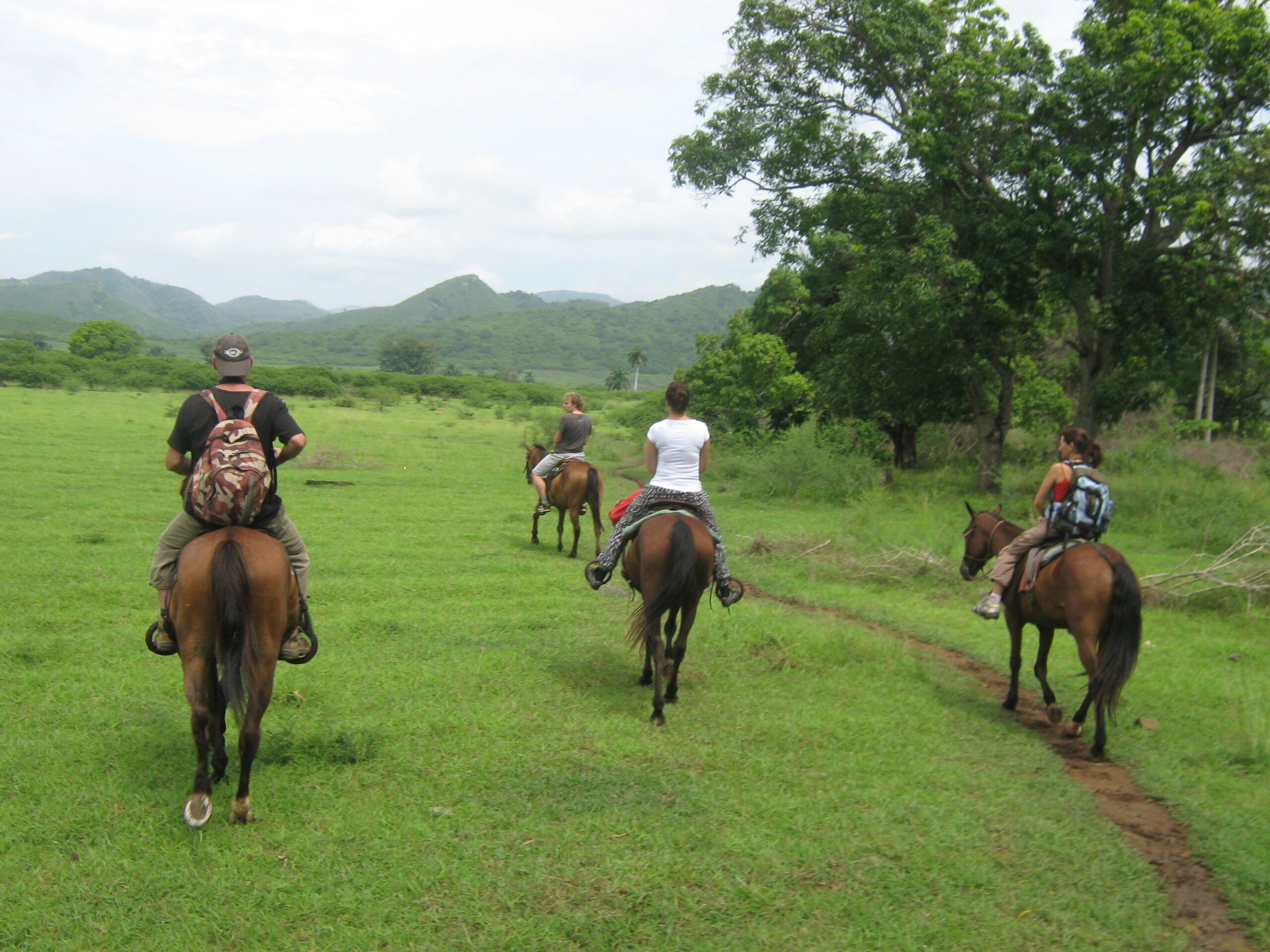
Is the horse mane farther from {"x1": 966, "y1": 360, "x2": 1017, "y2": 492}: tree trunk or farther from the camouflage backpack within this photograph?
{"x1": 966, "y1": 360, "x2": 1017, "y2": 492}: tree trunk

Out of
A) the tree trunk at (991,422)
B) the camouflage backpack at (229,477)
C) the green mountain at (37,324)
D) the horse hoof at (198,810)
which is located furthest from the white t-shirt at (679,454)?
the green mountain at (37,324)

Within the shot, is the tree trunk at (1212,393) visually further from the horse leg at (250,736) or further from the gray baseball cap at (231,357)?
the horse leg at (250,736)

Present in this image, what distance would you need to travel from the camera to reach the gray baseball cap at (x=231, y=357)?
4.66 meters

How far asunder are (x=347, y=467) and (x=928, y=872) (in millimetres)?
19027

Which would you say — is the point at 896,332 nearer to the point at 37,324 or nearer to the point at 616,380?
the point at 616,380

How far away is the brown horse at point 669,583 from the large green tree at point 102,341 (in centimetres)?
7539

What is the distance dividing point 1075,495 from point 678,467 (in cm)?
279

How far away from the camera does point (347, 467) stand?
2130 centimetres

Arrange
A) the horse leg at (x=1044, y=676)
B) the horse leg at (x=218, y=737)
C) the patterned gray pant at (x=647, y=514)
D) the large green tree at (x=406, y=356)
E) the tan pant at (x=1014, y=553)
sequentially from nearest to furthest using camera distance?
the horse leg at (x=218, y=737), the horse leg at (x=1044, y=676), the patterned gray pant at (x=647, y=514), the tan pant at (x=1014, y=553), the large green tree at (x=406, y=356)

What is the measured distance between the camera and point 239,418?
178 inches

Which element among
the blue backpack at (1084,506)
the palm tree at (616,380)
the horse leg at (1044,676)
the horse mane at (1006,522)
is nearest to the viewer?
the blue backpack at (1084,506)

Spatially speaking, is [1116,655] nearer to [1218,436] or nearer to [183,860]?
[183,860]

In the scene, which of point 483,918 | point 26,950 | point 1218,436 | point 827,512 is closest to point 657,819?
point 483,918

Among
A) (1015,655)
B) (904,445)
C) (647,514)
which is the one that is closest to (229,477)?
(647,514)
